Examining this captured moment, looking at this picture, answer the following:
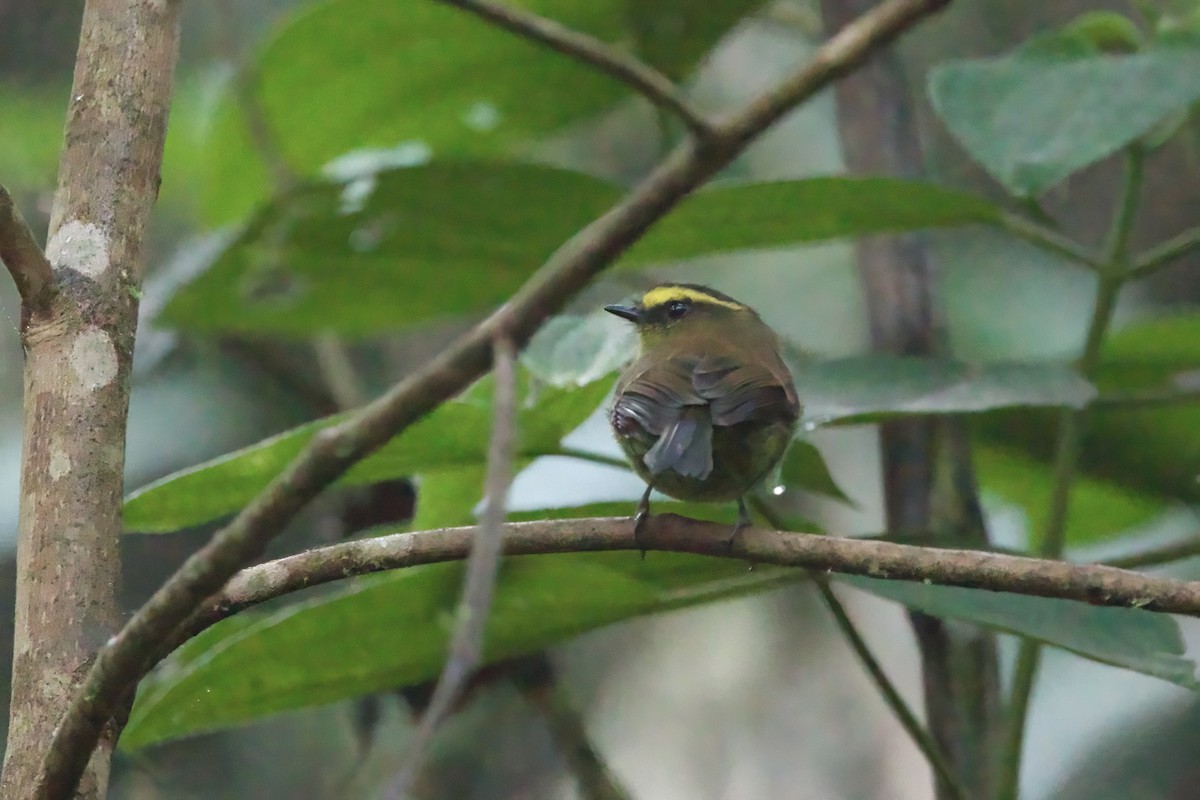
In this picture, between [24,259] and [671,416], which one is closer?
[24,259]

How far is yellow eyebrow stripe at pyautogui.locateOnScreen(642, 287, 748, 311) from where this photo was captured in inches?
90.6

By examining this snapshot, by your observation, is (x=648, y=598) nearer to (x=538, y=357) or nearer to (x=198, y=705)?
(x=538, y=357)

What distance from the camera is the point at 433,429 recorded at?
1594 mm

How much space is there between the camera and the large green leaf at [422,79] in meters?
2.51

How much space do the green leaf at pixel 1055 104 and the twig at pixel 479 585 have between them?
3.77ft

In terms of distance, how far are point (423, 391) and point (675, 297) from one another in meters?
1.58

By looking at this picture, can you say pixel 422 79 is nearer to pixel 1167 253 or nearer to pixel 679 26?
pixel 679 26

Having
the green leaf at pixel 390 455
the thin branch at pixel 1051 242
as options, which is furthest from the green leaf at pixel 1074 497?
the green leaf at pixel 390 455

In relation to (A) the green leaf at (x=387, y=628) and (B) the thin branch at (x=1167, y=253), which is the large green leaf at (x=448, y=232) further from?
(A) the green leaf at (x=387, y=628)

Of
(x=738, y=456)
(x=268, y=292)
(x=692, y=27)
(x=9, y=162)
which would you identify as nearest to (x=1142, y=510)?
(x=738, y=456)

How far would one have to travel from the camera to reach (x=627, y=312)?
7.29 feet

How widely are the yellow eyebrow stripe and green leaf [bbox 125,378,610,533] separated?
23.5 inches

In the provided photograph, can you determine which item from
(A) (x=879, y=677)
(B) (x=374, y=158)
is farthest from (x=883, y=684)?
(B) (x=374, y=158)

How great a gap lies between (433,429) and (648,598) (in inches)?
13.8
